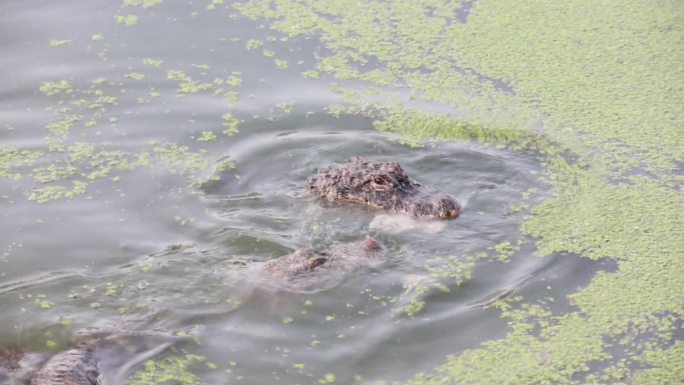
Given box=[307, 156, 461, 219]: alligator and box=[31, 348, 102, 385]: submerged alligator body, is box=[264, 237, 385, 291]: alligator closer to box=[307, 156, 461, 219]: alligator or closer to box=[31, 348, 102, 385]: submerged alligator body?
box=[307, 156, 461, 219]: alligator

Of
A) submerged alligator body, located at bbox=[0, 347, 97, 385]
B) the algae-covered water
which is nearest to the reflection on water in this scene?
the algae-covered water

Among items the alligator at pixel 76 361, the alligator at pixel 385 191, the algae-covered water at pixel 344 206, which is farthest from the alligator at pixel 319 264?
the alligator at pixel 76 361

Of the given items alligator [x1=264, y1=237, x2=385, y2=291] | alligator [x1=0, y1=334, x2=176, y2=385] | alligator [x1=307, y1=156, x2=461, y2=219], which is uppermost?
alligator [x1=307, y1=156, x2=461, y2=219]

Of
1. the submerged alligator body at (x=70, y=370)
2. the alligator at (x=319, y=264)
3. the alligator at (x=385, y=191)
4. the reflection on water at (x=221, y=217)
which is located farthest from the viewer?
the alligator at (x=385, y=191)

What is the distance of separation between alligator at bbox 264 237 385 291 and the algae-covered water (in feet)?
0.20

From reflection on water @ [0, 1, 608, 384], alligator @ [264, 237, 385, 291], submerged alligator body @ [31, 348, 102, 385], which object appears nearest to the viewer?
submerged alligator body @ [31, 348, 102, 385]

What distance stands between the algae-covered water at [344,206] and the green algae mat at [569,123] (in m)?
0.02

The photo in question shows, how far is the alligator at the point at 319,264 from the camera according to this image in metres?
6.65

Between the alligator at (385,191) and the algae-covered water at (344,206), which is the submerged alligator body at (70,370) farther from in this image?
the alligator at (385,191)

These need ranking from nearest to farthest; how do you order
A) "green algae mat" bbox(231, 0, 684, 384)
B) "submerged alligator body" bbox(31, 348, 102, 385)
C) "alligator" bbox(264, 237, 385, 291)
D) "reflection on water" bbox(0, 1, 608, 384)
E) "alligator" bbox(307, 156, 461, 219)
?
1. "submerged alligator body" bbox(31, 348, 102, 385)
2. "green algae mat" bbox(231, 0, 684, 384)
3. "reflection on water" bbox(0, 1, 608, 384)
4. "alligator" bbox(264, 237, 385, 291)
5. "alligator" bbox(307, 156, 461, 219)

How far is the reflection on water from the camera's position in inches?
248

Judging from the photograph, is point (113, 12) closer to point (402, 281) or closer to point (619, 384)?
point (402, 281)

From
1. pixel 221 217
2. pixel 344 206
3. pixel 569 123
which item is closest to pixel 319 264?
pixel 344 206

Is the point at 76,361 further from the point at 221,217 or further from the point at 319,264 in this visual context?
the point at 221,217
